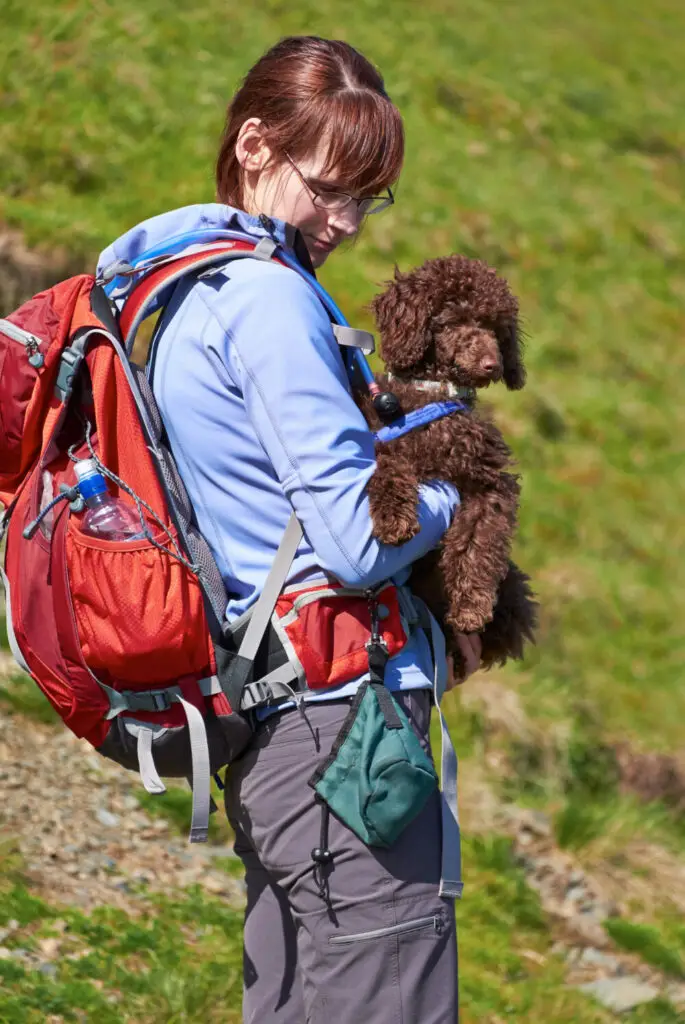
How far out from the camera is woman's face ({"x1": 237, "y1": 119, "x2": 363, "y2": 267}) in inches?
96.6

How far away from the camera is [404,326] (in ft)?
10.2

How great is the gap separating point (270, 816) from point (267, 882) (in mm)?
324

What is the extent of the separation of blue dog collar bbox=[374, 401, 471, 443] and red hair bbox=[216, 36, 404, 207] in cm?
59

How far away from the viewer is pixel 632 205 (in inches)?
405

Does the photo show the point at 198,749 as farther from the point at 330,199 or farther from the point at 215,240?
the point at 330,199

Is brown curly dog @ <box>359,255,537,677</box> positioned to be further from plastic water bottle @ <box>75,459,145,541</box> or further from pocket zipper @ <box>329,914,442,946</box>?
pocket zipper @ <box>329,914,442,946</box>

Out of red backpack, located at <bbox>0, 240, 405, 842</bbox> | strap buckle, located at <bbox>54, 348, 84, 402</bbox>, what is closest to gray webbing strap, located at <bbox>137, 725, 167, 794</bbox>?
red backpack, located at <bbox>0, 240, 405, 842</bbox>

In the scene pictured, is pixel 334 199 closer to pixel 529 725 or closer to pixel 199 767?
pixel 199 767

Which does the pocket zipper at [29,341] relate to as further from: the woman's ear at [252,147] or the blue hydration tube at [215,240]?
the woman's ear at [252,147]

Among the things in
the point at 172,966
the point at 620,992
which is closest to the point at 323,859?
the point at 172,966

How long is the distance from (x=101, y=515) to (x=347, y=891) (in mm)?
868

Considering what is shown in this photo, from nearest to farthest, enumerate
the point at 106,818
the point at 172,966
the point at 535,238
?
the point at 172,966 < the point at 106,818 < the point at 535,238

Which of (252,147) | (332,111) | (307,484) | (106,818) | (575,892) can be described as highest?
(332,111)

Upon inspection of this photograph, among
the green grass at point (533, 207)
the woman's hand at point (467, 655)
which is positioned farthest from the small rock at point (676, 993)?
the woman's hand at point (467, 655)
